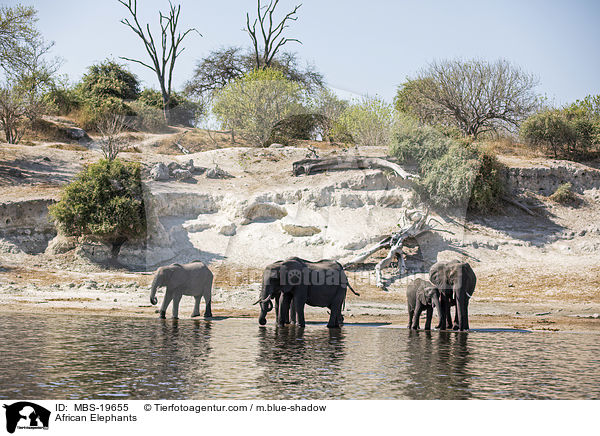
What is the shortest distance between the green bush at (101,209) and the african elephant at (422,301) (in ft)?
45.7

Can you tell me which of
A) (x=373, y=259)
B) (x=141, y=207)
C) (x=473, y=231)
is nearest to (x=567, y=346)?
(x=373, y=259)

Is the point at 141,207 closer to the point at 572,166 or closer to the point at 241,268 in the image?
the point at 241,268

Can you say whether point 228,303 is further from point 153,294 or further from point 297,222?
point 297,222

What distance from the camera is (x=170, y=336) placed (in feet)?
44.1

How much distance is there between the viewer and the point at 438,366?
10547mm

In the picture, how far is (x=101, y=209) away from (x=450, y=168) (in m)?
16.5

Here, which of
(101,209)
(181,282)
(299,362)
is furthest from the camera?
(101,209)

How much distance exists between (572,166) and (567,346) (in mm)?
24447

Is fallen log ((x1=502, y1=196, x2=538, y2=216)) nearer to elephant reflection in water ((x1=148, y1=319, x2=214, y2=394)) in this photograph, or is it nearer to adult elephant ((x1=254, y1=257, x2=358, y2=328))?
adult elephant ((x1=254, y1=257, x2=358, y2=328))

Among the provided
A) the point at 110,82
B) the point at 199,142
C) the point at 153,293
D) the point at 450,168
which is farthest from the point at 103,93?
the point at 153,293
